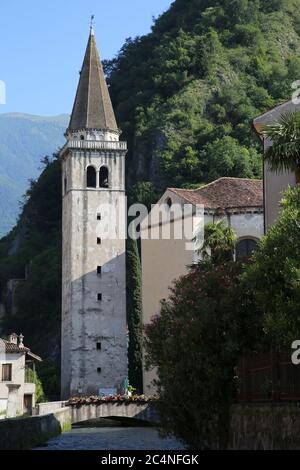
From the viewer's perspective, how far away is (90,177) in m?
72.7

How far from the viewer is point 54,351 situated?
289 ft

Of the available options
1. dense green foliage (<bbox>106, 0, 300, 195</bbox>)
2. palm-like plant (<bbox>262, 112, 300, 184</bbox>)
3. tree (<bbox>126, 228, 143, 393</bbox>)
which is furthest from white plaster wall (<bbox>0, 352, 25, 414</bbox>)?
palm-like plant (<bbox>262, 112, 300, 184</bbox>)

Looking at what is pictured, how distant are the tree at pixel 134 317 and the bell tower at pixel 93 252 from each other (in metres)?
0.67

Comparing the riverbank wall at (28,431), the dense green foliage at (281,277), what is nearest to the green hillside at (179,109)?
the riverbank wall at (28,431)

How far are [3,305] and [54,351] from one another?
1423 cm

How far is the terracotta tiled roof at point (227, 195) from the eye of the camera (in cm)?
5678

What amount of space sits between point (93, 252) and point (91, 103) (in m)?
11.2

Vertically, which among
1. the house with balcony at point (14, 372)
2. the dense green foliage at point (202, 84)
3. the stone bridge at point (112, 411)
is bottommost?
the stone bridge at point (112, 411)

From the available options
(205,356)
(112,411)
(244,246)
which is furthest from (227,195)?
(205,356)

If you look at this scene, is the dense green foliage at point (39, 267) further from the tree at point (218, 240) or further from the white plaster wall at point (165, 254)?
the tree at point (218, 240)

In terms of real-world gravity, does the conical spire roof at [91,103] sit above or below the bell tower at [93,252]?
above

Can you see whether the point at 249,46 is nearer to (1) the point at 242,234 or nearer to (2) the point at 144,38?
(2) the point at 144,38

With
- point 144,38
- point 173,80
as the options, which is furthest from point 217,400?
point 144,38

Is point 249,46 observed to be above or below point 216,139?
above
